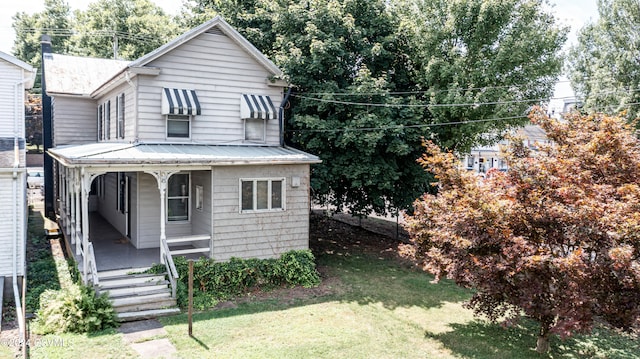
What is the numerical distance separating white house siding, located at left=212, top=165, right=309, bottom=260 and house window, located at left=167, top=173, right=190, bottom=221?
7.72ft

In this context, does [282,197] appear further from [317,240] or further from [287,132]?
[317,240]

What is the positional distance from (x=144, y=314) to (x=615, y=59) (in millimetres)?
26755

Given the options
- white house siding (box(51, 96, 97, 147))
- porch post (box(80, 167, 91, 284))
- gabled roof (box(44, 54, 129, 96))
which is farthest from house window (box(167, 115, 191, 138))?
white house siding (box(51, 96, 97, 147))

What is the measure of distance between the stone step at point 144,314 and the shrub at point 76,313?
0.91 feet

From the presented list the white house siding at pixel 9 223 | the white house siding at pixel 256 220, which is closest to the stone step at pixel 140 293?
the white house siding at pixel 256 220

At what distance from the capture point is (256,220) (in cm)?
1343

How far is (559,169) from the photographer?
8.89 meters

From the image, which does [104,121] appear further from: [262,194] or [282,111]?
[262,194]

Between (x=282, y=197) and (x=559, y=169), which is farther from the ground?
(x=559, y=169)

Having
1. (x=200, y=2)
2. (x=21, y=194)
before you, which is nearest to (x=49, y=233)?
(x=21, y=194)

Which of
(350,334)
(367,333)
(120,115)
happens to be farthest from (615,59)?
(120,115)

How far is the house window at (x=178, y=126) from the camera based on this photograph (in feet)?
46.7

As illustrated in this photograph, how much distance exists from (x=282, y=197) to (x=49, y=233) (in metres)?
11.0

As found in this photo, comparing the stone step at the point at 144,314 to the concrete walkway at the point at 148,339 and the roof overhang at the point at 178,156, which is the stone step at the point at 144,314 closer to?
the concrete walkway at the point at 148,339
